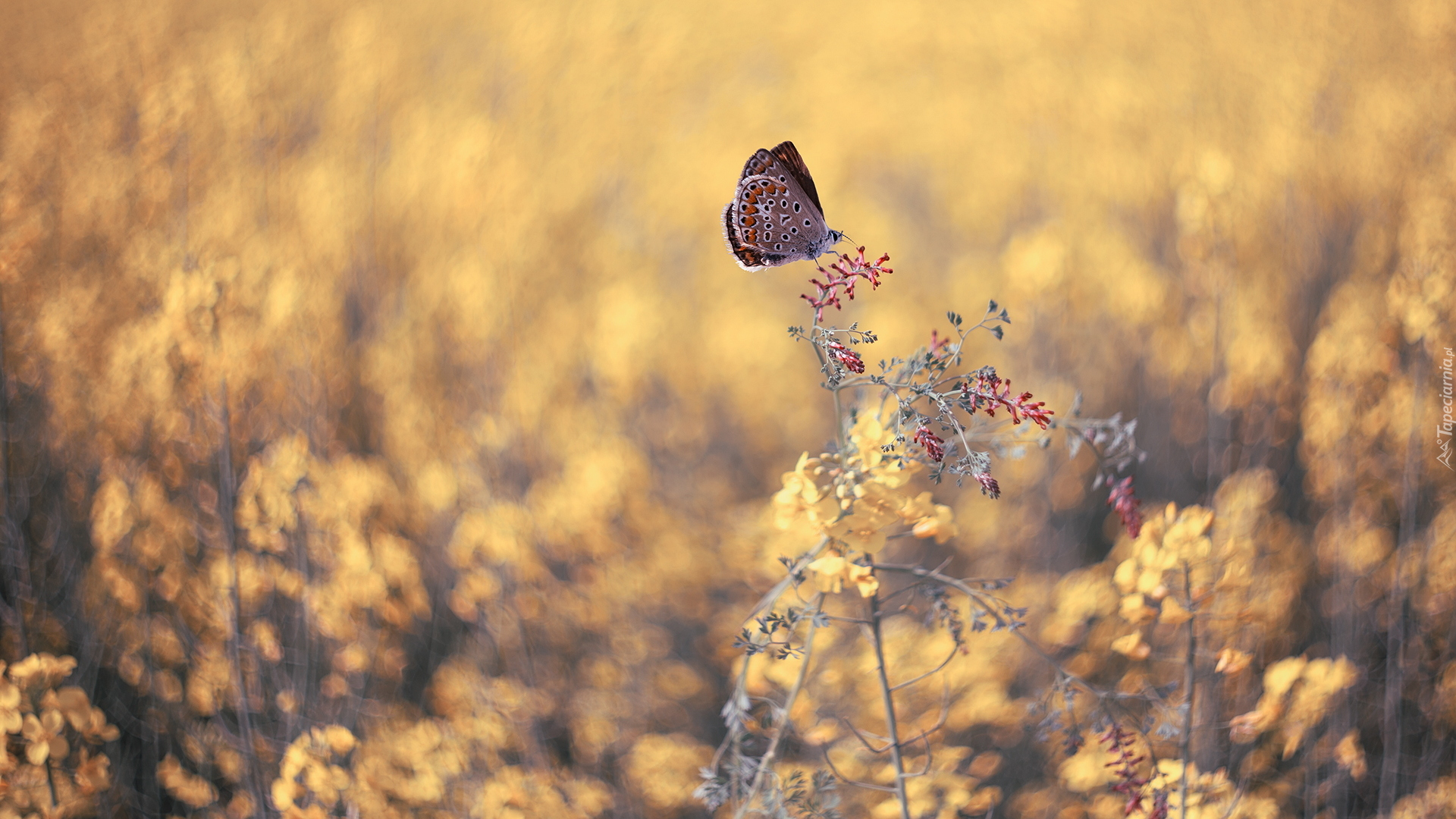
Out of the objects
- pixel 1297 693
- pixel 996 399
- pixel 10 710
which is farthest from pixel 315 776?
pixel 1297 693

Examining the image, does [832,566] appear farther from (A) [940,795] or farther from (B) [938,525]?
(A) [940,795]

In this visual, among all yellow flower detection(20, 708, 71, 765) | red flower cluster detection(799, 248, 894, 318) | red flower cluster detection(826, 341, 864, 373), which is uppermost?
red flower cluster detection(799, 248, 894, 318)

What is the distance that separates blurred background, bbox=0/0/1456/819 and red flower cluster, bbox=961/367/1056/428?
0.89m

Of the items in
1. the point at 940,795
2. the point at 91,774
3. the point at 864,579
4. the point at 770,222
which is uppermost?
the point at 770,222

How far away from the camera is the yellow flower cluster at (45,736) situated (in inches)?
61.5

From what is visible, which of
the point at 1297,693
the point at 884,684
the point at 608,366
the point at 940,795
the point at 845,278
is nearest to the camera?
the point at 845,278

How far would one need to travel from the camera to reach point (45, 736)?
1591 mm

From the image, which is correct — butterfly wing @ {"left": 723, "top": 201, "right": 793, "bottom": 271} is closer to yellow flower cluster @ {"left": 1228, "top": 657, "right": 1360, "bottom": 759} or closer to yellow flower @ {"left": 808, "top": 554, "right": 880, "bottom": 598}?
yellow flower @ {"left": 808, "top": 554, "right": 880, "bottom": 598}

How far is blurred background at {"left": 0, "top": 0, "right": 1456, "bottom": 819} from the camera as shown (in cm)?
254

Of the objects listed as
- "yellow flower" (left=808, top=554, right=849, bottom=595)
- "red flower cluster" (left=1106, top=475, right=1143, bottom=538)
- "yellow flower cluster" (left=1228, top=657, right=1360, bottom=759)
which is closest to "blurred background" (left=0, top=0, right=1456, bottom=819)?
"yellow flower cluster" (left=1228, top=657, right=1360, bottom=759)

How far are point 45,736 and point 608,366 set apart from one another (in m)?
2.85

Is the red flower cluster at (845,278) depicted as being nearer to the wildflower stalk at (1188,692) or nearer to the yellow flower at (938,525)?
the yellow flower at (938,525)

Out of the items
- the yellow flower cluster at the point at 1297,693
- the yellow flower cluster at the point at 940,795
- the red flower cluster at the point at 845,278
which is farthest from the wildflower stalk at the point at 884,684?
the yellow flower cluster at the point at 1297,693

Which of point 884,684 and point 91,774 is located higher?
point 884,684
